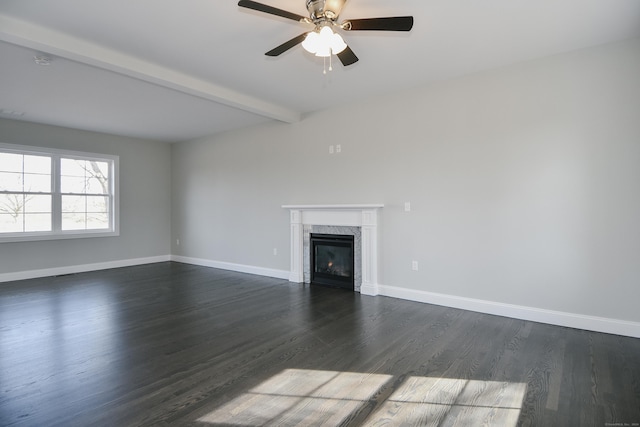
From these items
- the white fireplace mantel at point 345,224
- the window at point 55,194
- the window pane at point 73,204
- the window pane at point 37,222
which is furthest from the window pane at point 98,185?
the white fireplace mantel at point 345,224

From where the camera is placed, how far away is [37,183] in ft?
19.5

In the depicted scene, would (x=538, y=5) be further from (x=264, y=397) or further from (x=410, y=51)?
(x=264, y=397)

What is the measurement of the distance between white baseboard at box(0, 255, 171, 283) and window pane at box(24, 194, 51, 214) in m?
1.04

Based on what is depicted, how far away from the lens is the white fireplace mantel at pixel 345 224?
15.1 ft

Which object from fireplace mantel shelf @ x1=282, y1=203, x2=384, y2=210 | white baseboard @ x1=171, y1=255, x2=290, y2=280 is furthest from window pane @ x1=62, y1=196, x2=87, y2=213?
fireplace mantel shelf @ x1=282, y1=203, x2=384, y2=210

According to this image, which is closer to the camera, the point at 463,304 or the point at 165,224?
the point at 463,304

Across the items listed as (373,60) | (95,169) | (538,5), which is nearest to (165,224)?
(95,169)

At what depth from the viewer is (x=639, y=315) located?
3039mm

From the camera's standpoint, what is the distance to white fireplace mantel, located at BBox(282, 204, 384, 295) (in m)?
4.60

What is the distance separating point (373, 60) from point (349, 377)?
3.01 meters

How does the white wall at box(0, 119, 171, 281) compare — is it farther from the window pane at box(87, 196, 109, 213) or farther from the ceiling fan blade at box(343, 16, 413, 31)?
the ceiling fan blade at box(343, 16, 413, 31)

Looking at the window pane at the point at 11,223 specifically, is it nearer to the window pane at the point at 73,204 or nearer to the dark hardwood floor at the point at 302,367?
the window pane at the point at 73,204

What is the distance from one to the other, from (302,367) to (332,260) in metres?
2.70

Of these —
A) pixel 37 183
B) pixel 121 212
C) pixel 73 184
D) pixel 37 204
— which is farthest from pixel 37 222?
pixel 121 212
